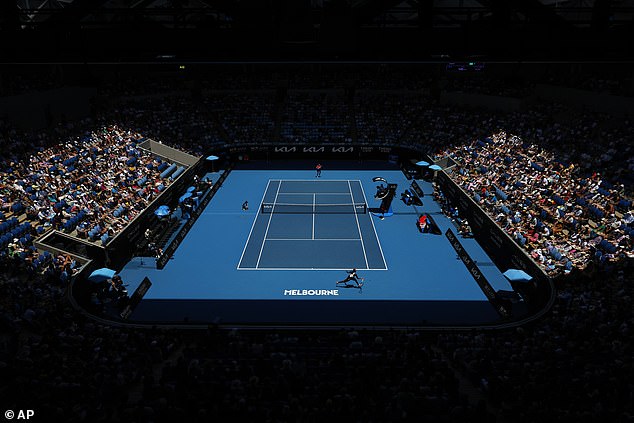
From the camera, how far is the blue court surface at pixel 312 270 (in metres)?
20.6

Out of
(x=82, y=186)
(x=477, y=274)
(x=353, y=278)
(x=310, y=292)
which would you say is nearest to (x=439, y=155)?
(x=477, y=274)

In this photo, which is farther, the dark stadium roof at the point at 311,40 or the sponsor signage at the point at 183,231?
the sponsor signage at the point at 183,231

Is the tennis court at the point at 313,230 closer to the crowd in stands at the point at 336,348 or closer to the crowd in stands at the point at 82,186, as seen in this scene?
the crowd in stands at the point at 336,348

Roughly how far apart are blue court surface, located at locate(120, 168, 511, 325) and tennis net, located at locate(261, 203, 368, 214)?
75mm

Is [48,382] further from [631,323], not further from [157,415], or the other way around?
[631,323]

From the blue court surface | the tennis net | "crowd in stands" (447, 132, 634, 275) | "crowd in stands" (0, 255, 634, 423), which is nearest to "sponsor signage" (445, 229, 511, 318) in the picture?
the blue court surface

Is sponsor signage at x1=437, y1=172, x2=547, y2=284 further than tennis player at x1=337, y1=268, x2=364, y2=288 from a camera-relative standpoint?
No

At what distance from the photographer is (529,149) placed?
35.0 m

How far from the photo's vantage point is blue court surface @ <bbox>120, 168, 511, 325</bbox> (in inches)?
810

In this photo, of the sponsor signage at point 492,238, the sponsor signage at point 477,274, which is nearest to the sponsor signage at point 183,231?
the sponsor signage at point 477,274

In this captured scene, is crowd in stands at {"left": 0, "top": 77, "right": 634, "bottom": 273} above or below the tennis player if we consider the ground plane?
above

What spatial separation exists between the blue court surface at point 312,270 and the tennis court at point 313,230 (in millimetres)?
70

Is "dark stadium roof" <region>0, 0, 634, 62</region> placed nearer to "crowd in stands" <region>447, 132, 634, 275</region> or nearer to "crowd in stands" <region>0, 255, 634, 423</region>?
"crowd in stands" <region>0, 255, 634, 423</region>

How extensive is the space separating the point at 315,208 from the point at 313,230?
178 inches
